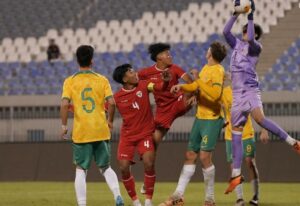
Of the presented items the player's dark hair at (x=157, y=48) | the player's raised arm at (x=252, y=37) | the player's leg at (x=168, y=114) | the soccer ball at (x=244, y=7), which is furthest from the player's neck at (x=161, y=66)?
the soccer ball at (x=244, y=7)

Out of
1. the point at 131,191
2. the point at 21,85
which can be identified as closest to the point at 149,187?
the point at 131,191

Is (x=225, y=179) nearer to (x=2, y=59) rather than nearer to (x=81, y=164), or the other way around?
(x=81, y=164)

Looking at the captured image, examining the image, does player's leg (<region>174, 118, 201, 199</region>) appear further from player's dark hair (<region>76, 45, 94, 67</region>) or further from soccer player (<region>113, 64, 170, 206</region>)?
player's dark hair (<region>76, 45, 94, 67</region>)

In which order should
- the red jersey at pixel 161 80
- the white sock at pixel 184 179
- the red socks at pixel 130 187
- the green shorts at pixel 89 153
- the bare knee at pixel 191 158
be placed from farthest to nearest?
the red jersey at pixel 161 80, the bare knee at pixel 191 158, the white sock at pixel 184 179, the red socks at pixel 130 187, the green shorts at pixel 89 153

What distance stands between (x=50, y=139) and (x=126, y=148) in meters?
10.9

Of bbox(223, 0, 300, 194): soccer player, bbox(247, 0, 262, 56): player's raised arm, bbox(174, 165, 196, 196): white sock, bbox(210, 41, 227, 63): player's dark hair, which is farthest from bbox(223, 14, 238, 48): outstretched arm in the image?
bbox(174, 165, 196, 196): white sock

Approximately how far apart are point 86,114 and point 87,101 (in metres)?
0.17

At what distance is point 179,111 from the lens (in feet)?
51.0

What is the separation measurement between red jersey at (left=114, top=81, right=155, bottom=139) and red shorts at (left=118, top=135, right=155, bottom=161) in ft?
0.23

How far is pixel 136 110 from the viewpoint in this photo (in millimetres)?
14359

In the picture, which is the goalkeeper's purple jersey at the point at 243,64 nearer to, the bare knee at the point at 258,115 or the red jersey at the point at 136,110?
the bare knee at the point at 258,115

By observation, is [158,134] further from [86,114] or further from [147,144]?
[86,114]

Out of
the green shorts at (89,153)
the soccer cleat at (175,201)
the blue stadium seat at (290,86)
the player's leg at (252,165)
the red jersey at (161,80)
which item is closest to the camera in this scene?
the green shorts at (89,153)

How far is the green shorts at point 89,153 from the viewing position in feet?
43.2
